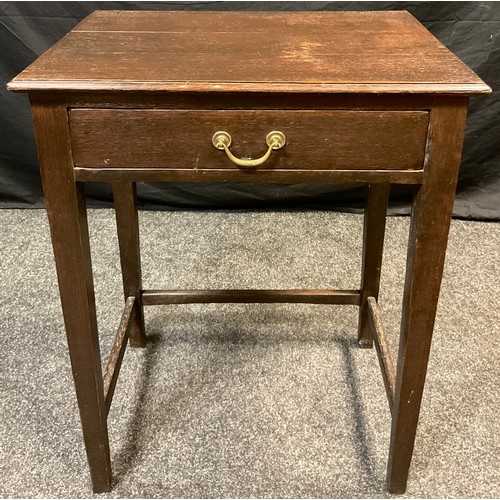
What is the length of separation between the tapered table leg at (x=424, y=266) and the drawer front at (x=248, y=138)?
0.08 ft

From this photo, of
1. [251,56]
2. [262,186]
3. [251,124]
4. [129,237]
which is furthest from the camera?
[262,186]

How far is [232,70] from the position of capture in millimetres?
892

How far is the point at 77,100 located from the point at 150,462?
67cm

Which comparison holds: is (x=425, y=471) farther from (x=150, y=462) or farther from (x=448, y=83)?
(x=448, y=83)

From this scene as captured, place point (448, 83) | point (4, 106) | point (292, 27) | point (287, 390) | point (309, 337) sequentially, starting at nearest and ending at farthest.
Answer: point (448, 83) < point (292, 27) < point (287, 390) < point (309, 337) < point (4, 106)

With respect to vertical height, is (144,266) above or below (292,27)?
below

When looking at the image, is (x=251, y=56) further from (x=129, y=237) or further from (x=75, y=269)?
(x=129, y=237)

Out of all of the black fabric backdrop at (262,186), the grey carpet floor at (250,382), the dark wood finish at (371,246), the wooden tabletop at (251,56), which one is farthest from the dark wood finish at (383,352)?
the black fabric backdrop at (262,186)

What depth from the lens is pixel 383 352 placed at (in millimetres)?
1237

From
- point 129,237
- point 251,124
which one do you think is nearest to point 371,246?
point 129,237

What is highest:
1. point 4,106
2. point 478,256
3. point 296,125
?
point 296,125

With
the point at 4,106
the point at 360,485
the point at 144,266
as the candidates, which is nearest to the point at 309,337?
the point at 360,485

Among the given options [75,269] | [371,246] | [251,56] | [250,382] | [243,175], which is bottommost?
[250,382]

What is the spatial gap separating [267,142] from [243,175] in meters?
0.06
